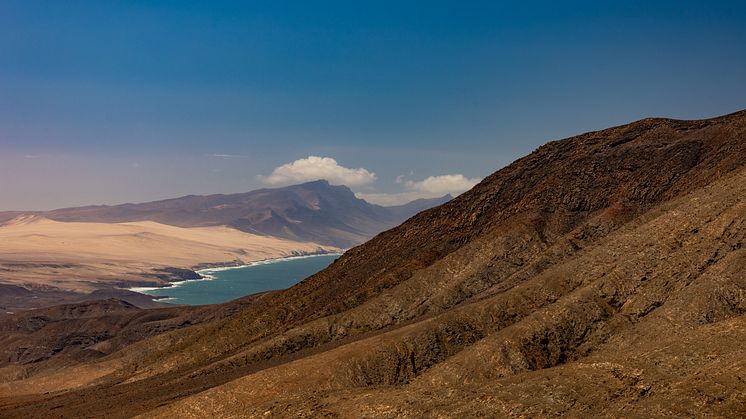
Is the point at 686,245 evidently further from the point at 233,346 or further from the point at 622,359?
the point at 233,346

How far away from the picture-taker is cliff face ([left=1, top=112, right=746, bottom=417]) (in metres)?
36.9

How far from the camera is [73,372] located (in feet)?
306

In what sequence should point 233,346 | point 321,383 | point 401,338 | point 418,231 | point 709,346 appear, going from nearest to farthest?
point 709,346, point 321,383, point 401,338, point 233,346, point 418,231

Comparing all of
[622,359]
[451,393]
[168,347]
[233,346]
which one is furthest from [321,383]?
[168,347]

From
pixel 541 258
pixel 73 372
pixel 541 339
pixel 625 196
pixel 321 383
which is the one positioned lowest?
pixel 73 372

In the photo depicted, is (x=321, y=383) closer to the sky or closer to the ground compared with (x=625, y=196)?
closer to the ground

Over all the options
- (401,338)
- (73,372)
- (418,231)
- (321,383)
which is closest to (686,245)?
(401,338)

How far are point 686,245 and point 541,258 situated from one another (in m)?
20.4

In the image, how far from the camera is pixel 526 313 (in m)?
61.3

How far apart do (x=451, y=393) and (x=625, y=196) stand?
62.5m

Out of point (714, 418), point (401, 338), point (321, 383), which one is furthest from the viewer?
point (401, 338)

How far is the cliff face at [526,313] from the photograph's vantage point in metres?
36.9

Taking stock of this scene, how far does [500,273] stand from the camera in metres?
80.1

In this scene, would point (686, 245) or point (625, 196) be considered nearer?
point (686, 245)
